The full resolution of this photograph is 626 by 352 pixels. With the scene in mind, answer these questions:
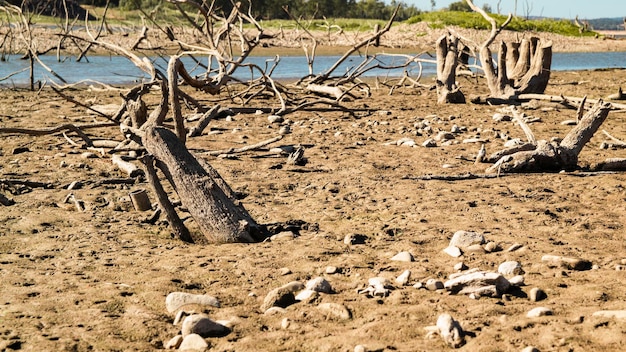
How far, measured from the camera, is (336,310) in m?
3.29

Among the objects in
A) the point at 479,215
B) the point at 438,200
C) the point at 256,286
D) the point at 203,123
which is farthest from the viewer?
the point at 203,123

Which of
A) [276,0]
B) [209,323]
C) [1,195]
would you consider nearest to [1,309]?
[209,323]

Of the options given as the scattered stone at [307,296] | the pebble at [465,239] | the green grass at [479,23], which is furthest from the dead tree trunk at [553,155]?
the green grass at [479,23]

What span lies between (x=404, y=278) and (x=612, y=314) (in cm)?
101

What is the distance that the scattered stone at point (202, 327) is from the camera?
10.1 feet

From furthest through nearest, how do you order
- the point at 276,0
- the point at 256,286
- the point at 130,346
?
the point at 276,0
the point at 256,286
the point at 130,346

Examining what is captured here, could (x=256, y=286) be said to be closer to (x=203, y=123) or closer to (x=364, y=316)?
(x=364, y=316)

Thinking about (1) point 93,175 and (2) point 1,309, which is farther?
(1) point 93,175

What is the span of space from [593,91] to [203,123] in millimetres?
8946

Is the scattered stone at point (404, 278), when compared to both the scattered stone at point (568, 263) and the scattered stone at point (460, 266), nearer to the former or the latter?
the scattered stone at point (460, 266)

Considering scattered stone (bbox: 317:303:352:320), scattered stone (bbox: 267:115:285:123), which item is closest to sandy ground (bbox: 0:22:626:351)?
scattered stone (bbox: 317:303:352:320)

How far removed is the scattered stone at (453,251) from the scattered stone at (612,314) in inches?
44.1

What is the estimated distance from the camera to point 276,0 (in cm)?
5519

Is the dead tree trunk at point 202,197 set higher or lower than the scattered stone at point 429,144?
higher
